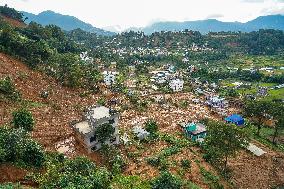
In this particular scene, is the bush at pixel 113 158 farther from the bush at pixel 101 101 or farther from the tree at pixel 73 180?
the bush at pixel 101 101

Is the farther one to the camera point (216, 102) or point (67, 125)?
point (216, 102)

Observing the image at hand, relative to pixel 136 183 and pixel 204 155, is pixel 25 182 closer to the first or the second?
pixel 136 183

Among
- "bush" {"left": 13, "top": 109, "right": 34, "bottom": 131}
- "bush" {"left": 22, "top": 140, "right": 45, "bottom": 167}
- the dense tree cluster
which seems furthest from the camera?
the dense tree cluster

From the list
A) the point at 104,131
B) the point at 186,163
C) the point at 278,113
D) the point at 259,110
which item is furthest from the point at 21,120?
the point at 259,110

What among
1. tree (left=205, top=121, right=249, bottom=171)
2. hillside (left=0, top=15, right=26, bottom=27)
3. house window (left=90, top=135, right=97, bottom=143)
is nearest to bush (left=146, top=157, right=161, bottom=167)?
house window (left=90, top=135, right=97, bottom=143)

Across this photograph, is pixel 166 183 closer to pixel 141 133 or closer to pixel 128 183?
pixel 128 183

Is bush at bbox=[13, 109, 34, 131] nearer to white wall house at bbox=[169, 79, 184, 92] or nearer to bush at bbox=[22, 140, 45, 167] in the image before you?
bush at bbox=[22, 140, 45, 167]

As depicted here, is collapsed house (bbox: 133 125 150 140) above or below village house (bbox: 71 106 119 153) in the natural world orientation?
below

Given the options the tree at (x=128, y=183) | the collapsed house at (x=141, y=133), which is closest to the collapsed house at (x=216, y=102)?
the collapsed house at (x=141, y=133)

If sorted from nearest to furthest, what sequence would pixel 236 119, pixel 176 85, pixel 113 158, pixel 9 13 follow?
pixel 113 158 < pixel 236 119 < pixel 176 85 < pixel 9 13

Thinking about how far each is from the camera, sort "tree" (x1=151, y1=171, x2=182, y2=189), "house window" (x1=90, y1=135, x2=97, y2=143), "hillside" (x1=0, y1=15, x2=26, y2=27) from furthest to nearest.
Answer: "hillside" (x1=0, y1=15, x2=26, y2=27) → "house window" (x1=90, y1=135, x2=97, y2=143) → "tree" (x1=151, y1=171, x2=182, y2=189)
